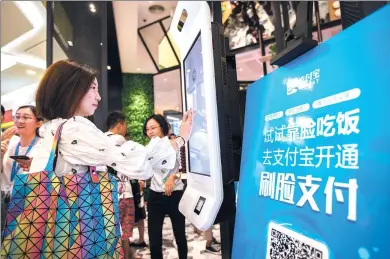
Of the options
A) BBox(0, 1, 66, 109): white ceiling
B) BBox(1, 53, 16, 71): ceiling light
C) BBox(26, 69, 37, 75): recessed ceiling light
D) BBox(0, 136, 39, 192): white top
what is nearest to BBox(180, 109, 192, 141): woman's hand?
BBox(0, 136, 39, 192): white top

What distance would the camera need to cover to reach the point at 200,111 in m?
0.98

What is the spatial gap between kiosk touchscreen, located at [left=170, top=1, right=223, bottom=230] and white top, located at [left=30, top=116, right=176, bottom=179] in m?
0.20

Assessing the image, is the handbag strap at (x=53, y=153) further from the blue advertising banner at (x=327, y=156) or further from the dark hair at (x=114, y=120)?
the dark hair at (x=114, y=120)

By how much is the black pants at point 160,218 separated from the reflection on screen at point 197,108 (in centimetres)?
79

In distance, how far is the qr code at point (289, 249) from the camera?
53cm

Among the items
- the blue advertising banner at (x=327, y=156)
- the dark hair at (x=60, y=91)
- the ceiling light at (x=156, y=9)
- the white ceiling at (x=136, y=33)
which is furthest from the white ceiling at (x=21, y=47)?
the blue advertising banner at (x=327, y=156)

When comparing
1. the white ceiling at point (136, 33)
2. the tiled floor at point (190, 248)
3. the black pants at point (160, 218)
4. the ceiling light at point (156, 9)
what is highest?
the ceiling light at point (156, 9)

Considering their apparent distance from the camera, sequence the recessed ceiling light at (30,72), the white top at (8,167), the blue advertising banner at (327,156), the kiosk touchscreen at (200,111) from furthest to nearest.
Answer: the recessed ceiling light at (30,72) → the white top at (8,167) → the kiosk touchscreen at (200,111) → the blue advertising banner at (327,156)

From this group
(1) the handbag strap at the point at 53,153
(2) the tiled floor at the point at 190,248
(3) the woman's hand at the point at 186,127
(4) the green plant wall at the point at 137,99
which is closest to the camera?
(1) the handbag strap at the point at 53,153

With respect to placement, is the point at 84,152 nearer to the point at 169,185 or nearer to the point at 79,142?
the point at 79,142

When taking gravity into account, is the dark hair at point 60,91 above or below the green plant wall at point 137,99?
below

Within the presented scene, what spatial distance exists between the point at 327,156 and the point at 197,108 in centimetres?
57

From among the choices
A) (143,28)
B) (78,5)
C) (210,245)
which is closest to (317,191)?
(210,245)

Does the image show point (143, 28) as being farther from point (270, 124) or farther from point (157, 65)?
point (270, 124)
